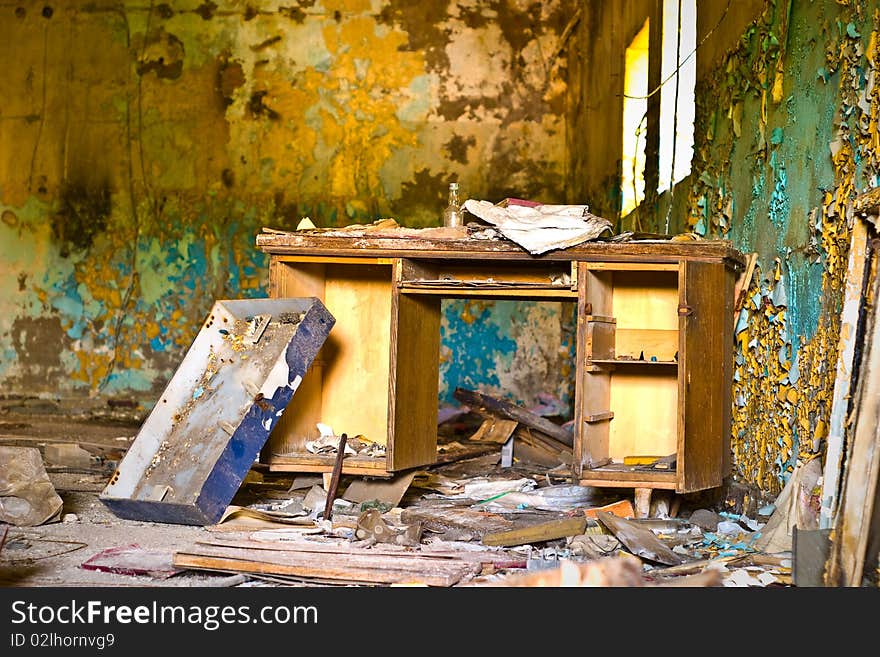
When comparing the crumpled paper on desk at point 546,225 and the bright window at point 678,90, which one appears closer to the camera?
the crumpled paper on desk at point 546,225

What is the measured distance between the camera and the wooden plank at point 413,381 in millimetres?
4805

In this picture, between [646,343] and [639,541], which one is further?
[646,343]

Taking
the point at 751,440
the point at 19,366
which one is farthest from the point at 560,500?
the point at 19,366

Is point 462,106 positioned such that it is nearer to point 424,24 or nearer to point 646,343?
point 424,24

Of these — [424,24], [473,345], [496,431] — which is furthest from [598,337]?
[424,24]

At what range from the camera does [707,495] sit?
5.02 metres

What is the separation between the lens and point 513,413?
674cm

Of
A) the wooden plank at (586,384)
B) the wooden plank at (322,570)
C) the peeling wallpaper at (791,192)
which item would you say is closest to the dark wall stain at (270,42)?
the peeling wallpaper at (791,192)

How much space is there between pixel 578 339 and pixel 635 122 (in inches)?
139

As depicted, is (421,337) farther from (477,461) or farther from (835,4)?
(835,4)

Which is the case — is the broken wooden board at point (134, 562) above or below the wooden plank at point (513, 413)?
below

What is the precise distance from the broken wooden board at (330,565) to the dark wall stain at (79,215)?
7.19 m

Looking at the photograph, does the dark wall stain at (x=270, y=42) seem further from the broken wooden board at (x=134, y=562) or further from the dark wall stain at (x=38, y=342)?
the broken wooden board at (x=134, y=562)

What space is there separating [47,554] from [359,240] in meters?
2.03
